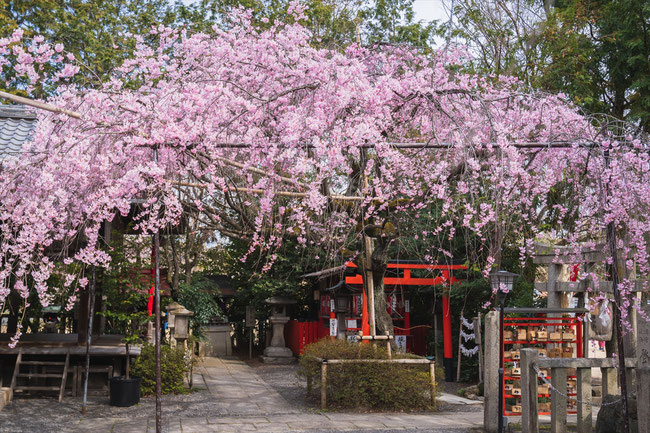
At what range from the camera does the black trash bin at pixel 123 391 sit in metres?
8.61

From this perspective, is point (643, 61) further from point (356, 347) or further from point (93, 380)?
point (93, 380)

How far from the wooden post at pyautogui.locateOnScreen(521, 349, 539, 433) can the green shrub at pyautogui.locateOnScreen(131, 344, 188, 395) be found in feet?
18.5

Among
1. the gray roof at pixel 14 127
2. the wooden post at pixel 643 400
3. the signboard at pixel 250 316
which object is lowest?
the wooden post at pixel 643 400

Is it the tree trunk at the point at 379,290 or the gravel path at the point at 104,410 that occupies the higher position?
the tree trunk at the point at 379,290

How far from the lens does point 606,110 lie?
45.0 ft

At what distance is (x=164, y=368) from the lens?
956 centimetres

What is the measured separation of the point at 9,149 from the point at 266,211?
4.68m

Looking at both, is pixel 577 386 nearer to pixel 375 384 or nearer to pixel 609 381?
pixel 609 381

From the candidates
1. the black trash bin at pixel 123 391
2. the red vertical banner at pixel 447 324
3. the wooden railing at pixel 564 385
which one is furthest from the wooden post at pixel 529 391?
the red vertical banner at pixel 447 324

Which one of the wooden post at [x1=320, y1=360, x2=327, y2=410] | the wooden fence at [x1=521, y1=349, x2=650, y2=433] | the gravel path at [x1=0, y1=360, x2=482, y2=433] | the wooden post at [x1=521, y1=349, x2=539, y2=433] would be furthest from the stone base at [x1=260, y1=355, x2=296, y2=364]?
the wooden fence at [x1=521, y1=349, x2=650, y2=433]

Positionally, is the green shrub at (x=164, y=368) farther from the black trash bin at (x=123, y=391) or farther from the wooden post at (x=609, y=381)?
the wooden post at (x=609, y=381)

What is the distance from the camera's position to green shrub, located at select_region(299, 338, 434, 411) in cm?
875

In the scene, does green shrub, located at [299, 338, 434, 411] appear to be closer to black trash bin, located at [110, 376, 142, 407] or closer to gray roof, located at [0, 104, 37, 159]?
black trash bin, located at [110, 376, 142, 407]

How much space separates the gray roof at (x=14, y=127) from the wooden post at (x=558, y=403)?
7.36 meters
